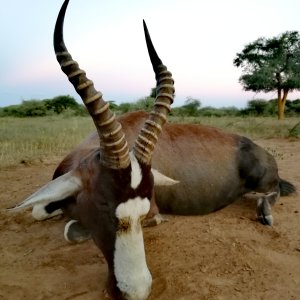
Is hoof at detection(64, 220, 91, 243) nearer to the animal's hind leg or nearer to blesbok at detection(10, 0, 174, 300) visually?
blesbok at detection(10, 0, 174, 300)

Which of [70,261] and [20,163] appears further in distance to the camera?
[20,163]

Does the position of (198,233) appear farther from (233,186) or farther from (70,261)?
(70,261)

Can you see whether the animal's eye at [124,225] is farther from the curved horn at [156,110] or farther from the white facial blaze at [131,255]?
the curved horn at [156,110]

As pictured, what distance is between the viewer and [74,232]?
3.94 m

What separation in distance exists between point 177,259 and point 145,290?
1.14 metres

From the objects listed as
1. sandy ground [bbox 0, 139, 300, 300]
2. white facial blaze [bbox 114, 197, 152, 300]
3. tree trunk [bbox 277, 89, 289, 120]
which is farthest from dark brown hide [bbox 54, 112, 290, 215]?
tree trunk [bbox 277, 89, 289, 120]

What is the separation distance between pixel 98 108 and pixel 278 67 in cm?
2477

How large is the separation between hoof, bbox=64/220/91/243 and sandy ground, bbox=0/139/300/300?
0.57 feet

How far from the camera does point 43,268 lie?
3.87 metres

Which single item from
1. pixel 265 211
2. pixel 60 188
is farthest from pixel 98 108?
pixel 265 211

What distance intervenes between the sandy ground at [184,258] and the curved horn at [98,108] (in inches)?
45.5

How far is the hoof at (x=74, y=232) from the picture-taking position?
389 centimetres

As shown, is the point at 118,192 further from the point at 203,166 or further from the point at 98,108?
the point at 203,166

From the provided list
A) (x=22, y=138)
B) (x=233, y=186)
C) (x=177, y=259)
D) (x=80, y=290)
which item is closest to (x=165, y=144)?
(x=233, y=186)
